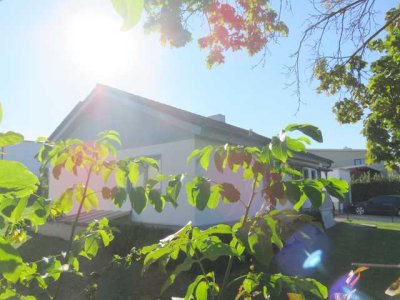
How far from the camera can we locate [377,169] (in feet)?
161

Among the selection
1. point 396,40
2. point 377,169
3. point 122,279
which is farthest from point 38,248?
point 377,169

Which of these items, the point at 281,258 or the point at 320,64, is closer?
the point at 320,64

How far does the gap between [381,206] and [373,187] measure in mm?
6676

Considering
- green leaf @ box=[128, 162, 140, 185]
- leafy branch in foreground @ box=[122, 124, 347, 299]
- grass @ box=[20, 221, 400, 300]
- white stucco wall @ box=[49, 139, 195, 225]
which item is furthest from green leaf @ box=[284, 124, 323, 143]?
white stucco wall @ box=[49, 139, 195, 225]

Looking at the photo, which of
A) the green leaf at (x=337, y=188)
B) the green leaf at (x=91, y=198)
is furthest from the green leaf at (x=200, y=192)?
the green leaf at (x=91, y=198)

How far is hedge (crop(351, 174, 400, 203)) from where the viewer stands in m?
36.4

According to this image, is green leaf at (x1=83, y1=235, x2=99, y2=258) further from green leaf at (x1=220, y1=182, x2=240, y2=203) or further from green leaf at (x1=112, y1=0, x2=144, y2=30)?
green leaf at (x1=112, y1=0, x2=144, y2=30)

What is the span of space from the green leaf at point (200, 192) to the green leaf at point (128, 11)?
0.90m

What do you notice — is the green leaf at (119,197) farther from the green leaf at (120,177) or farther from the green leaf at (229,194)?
the green leaf at (229,194)

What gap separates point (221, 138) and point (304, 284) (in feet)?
36.0

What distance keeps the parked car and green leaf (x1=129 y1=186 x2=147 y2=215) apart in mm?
30840

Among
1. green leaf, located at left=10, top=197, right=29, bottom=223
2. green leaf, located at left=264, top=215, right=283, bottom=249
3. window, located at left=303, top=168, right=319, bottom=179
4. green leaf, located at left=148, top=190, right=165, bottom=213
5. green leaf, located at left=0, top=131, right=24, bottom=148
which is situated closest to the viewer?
green leaf, located at left=0, top=131, right=24, bottom=148

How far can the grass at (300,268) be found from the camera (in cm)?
765

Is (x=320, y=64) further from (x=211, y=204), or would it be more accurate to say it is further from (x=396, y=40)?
(x=211, y=204)
